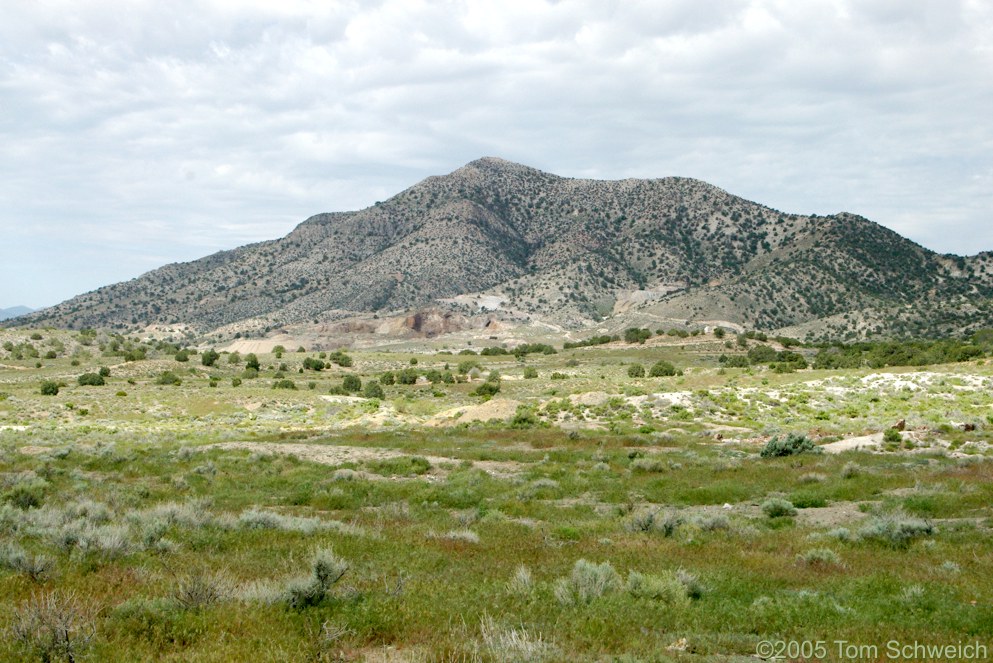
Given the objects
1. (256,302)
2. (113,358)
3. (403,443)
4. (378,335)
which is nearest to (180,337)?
(256,302)

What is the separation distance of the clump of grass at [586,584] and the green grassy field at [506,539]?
0.12 feet

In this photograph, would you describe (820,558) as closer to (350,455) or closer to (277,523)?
(277,523)

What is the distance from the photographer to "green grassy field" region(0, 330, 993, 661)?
6.38 metres

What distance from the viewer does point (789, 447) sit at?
76.0 feet

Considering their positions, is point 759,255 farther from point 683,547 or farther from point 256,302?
point 683,547

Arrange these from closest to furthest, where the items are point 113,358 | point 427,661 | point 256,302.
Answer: point 427,661 < point 113,358 < point 256,302

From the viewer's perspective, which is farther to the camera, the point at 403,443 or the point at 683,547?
the point at 403,443

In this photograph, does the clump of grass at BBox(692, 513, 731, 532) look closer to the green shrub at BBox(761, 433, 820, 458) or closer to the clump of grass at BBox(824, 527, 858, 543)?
the clump of grass at BBox(824, 527, 858, 543)

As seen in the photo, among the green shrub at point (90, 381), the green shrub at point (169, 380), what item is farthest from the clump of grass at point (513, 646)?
the green shrub at point (90, 381)

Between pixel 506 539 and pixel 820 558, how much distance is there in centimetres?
507

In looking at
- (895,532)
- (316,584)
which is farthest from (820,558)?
(316,584)

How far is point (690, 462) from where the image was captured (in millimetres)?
22328

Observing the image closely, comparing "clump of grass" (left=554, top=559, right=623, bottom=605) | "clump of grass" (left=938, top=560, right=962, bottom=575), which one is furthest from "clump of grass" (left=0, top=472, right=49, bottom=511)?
"clump of grass" (left=938, top=560, right=962, bottom=575)

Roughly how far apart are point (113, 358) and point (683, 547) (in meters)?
88.0
